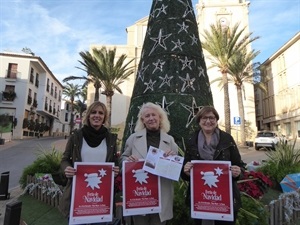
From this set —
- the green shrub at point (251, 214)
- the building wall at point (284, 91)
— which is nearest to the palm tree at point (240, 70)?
the building wall at point (284, 91)

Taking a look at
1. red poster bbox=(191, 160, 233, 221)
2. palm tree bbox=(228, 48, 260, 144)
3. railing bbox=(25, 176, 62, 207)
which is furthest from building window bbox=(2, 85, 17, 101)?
red poster bbox=(191, 160, 233, 221)

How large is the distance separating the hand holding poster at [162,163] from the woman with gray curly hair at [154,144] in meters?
0.06

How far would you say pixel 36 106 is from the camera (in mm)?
40531

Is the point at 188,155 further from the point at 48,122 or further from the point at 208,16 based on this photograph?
the point at 48,122

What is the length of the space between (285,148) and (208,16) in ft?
98.9

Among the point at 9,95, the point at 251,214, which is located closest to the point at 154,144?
the point at 251,214

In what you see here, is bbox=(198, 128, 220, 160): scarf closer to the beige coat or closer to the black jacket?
the black jacket

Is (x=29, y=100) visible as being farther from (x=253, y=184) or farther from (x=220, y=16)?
(x=253, y=184)

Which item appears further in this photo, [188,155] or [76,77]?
[76,77]

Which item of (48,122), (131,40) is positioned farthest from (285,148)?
(48,122)

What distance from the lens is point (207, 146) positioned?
260 centimetres

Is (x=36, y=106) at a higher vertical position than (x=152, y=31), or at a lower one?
higher

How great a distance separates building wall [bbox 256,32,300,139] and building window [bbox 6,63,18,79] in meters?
31.0

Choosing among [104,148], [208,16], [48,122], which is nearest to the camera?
[104,148]
